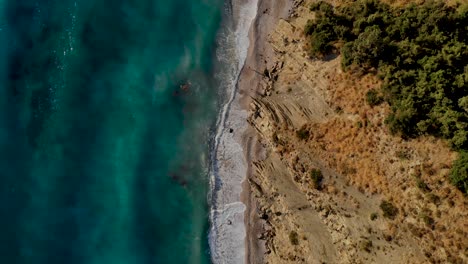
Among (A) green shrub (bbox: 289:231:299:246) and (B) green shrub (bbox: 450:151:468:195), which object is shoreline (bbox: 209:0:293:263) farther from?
(B) green shrub (bbox: 450:151:468:195)

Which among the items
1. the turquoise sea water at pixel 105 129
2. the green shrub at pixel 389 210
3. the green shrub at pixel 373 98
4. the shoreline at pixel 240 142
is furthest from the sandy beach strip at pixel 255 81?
the green shrub at pixel 389 210

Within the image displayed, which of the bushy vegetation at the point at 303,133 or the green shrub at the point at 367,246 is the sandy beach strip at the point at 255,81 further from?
the green shrub at the point at 367,246

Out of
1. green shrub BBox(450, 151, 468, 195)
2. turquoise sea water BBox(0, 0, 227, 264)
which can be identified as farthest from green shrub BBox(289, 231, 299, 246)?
green shrub BBox(450, 151, 468, 195)

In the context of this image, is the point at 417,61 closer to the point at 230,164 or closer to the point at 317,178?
the point at 317,178

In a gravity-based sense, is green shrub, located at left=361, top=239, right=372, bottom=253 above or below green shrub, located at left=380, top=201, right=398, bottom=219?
below

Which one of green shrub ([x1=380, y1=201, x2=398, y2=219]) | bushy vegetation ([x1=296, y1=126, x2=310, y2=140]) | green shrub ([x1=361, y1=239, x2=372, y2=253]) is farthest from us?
bushy vegetation ([x1=296, y1=126, x2=310, y2=140])

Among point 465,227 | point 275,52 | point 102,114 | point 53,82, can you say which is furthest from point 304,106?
point 53,82
